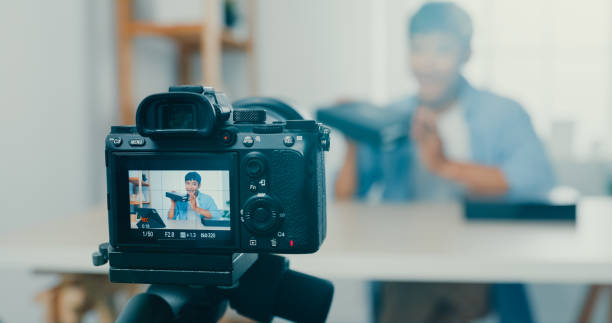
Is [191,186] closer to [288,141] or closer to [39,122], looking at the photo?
[288,141]

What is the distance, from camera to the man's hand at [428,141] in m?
1.51

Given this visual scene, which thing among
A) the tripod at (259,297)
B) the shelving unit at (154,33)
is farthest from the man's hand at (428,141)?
the tripod at (259,297)

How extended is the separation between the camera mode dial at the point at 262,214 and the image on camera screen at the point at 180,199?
1 centimetres

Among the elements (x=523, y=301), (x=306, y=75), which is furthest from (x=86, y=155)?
(x=523, y=301)

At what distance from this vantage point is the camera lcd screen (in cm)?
32

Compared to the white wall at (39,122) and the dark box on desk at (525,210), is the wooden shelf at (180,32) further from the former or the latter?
the dark box on desk at (525,210)

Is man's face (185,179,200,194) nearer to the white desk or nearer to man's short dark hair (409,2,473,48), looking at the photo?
the white desk

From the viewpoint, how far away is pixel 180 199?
0.31 meters

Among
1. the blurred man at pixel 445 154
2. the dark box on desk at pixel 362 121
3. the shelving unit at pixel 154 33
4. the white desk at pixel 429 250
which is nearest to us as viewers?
the white desk at pixel 429 250

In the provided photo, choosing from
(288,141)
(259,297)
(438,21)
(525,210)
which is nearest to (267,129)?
(288,141)

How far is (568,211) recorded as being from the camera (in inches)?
42.9

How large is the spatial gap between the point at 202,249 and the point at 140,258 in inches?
1.5

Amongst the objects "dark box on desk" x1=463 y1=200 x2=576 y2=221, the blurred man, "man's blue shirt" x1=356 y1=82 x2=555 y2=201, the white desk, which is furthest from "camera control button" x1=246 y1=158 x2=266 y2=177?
"man's blue shirt" x1=356 y1=82 x2=555 y2=201

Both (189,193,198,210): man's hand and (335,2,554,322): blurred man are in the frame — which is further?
(335,2,554,322): blurred man
